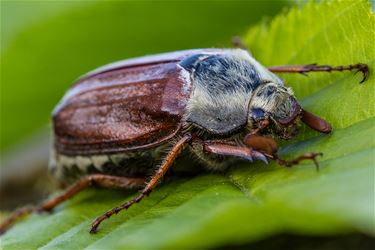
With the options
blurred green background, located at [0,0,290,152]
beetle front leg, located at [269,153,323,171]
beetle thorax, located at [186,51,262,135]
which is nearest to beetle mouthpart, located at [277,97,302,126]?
beetle thorax, located at [186,51,262,135]

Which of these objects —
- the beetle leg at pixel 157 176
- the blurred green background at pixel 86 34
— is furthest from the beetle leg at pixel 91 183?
the blurred green background at pixel 86 34

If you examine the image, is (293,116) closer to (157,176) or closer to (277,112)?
(277,112)

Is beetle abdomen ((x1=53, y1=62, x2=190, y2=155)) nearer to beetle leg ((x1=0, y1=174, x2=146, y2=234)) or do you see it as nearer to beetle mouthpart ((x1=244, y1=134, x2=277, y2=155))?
beetle leg ((x1=0, y1=174, x2=146, y2=234))

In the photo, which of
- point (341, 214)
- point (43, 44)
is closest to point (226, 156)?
point (341, 214)

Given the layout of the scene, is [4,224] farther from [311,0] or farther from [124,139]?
[311,0]

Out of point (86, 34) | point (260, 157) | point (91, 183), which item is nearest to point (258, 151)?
point (260, 157)
